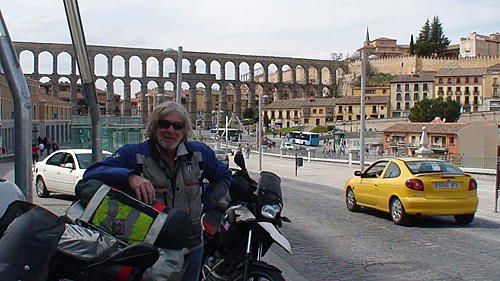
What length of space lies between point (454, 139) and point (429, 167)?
3972cm

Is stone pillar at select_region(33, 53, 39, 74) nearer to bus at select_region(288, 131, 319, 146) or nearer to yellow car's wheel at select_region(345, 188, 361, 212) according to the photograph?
bus at select_region(288, 131, 319, 146)

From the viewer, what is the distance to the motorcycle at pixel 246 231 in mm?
4527

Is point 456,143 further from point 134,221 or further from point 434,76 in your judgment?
point 434,76

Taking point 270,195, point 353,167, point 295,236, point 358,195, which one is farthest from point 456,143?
point 270,195

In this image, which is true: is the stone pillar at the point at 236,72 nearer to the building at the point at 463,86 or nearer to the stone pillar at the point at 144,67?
the stone pillar at the point at 144,67

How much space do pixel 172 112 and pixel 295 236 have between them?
253 inches

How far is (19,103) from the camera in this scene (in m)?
5.50

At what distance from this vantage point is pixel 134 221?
3.30 m

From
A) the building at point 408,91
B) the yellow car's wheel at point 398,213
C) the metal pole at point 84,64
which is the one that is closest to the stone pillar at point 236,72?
the building at point 408,91

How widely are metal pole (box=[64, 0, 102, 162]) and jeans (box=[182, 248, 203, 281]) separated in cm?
395

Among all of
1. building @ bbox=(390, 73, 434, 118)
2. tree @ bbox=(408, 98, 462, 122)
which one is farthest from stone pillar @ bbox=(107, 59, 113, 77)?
tree @ bbox=(408, 98, 462, 122)

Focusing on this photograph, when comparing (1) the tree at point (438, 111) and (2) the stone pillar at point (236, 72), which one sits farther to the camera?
(2) the stone pillar at point (236, 72)

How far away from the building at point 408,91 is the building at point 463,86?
68.1 inches

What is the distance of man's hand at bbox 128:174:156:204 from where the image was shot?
11.9 ft
